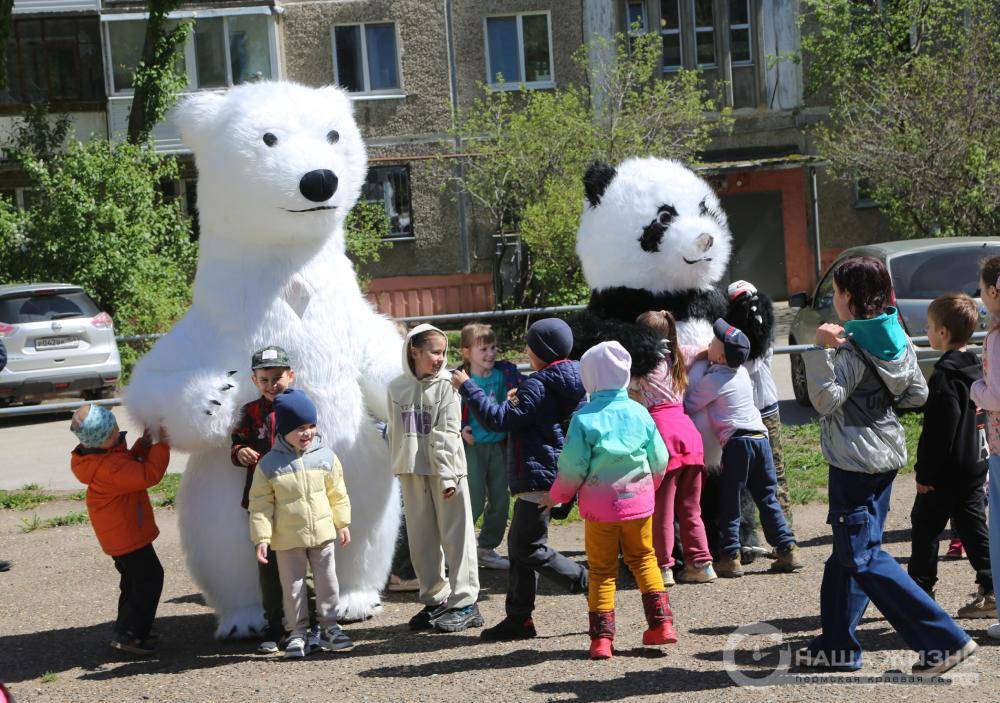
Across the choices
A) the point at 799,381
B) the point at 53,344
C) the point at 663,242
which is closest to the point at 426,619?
the point at 663,242

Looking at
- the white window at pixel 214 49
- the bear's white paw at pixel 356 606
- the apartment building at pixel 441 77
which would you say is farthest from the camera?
the apartment building at pixel 441 77

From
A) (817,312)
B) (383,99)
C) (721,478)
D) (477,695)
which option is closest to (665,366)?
(721,478)

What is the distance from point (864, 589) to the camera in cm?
441

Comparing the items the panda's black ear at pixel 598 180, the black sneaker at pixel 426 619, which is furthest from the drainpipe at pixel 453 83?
the black sneaker at pixel 426 619

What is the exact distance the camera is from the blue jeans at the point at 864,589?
4297mm

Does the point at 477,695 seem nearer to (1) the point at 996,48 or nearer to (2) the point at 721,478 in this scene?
(2) the point at 721,478

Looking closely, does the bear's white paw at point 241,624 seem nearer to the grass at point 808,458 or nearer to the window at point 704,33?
the grass at point 808,458

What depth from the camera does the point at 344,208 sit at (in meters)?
5.79

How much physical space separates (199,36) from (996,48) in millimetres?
14332

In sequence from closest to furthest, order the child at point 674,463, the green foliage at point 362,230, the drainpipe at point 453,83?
the child at point 674,463, the green foliage at point 362,230, the drainpipe at point 453,83

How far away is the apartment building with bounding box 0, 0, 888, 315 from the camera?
2261 cm

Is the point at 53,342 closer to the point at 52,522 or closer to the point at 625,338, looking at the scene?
the point at 52,522

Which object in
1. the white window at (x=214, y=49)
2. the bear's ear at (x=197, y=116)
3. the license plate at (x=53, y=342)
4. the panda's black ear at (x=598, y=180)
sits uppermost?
the white window at (x=214, y=49)

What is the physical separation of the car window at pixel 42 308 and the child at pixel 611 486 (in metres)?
10.4
